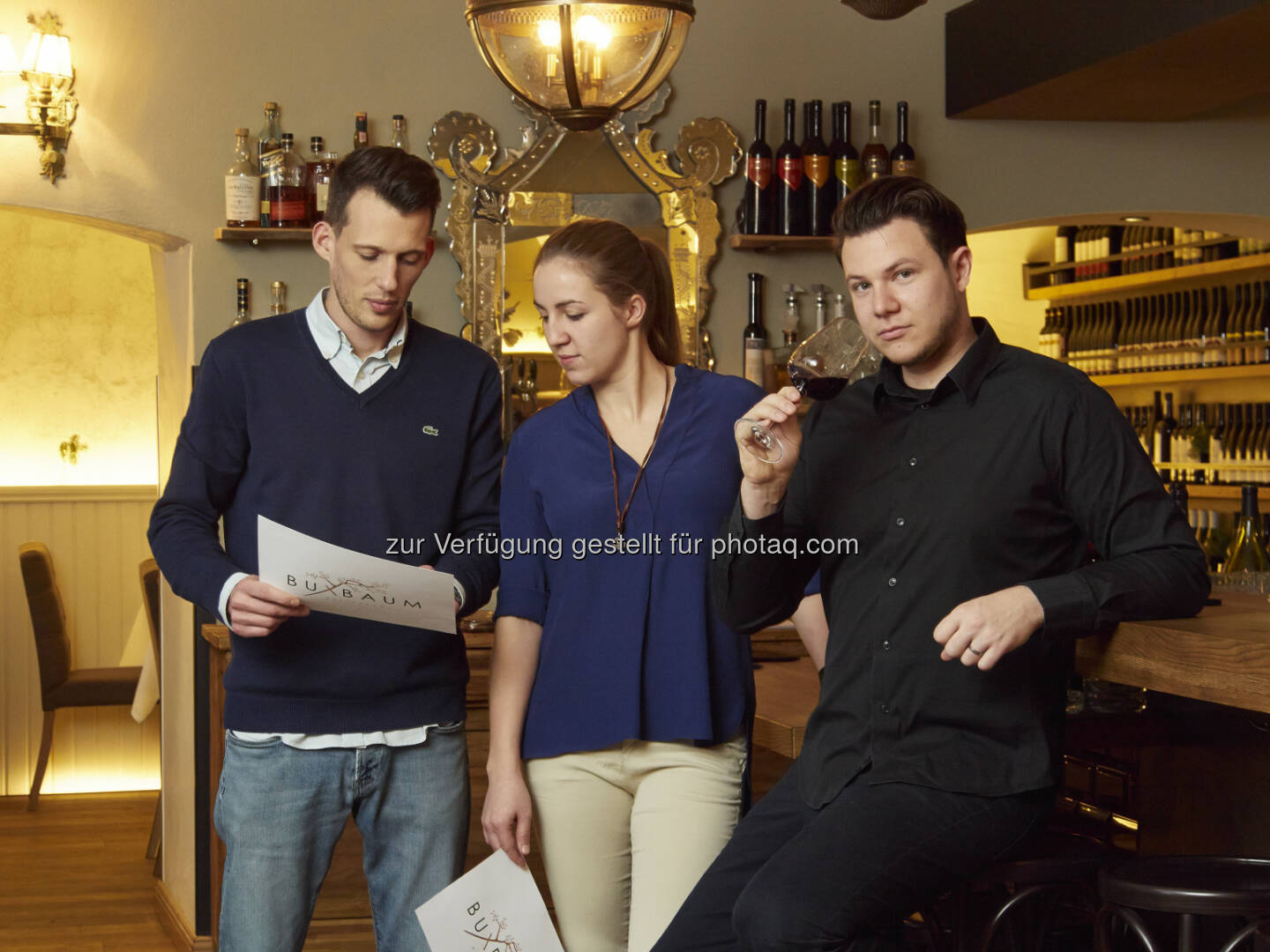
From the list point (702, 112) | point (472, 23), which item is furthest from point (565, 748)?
point (702, 112)

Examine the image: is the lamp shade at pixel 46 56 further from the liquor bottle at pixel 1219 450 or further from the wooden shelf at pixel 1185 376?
the liquor bottle at pixel 1219 450

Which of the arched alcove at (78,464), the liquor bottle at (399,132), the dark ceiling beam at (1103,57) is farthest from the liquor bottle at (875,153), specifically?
the arched alcove at (78,464)

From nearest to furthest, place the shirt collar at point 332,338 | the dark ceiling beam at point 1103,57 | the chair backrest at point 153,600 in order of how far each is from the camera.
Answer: the shirt collar at point 332,338 < the dark ceiling beam at point 1103,57 < the chair backrest at point 153,600

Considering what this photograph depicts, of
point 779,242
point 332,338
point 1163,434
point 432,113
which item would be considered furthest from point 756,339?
point 1163,434

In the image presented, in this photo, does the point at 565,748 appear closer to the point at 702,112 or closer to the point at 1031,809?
the point at 1031,809

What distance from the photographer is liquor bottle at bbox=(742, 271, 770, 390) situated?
155 inches

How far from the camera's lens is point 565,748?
1.82 meters

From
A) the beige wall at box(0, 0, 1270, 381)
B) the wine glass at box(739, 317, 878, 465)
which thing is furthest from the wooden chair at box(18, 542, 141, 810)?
the wine glass at box(739, 317, 878, 465)

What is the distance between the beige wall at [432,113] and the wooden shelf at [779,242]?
0.05 meters

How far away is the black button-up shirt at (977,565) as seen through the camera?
5.28ft

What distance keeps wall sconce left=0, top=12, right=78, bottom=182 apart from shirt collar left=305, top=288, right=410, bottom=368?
2.01 m

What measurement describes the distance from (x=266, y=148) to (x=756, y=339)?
1461 mm

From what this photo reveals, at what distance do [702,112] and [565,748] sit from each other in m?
2.63

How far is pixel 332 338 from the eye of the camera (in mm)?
1973
